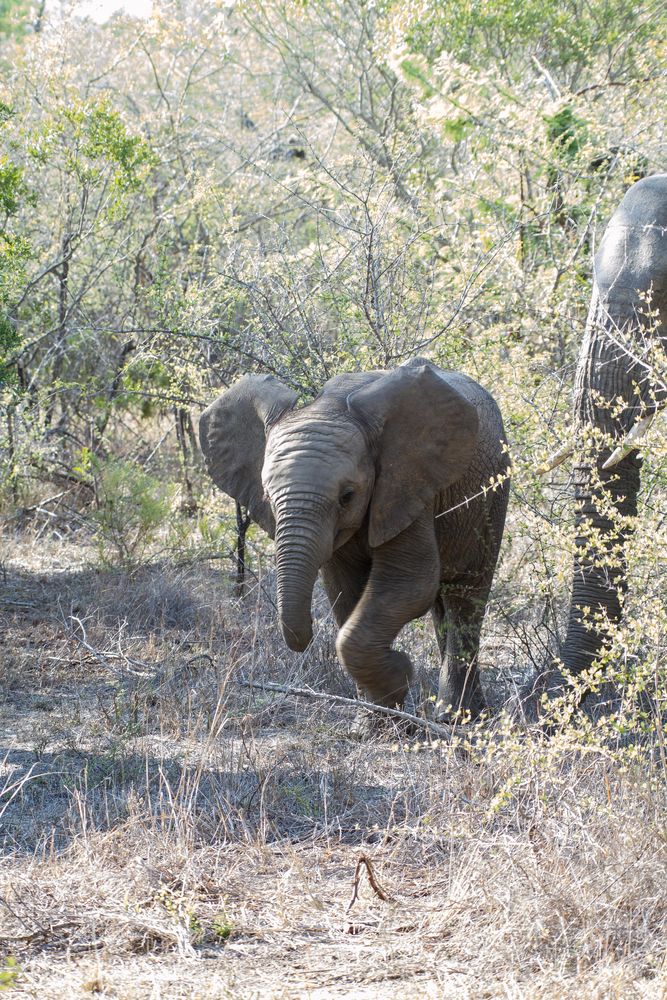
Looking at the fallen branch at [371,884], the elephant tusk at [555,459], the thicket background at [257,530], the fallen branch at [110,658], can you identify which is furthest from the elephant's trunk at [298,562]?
the fallen branch at [110,658]

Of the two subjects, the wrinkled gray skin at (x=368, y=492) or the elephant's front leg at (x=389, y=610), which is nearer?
the wrinkled gray skin at (x=368, y=492)

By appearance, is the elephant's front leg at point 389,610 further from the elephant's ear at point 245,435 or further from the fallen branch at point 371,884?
the fallen branch at point 371,884

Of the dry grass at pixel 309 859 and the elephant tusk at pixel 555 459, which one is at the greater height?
the elephant tusk at pixel 555 459

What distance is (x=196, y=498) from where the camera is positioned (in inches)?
400

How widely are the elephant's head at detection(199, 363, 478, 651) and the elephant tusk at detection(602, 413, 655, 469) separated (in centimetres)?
84

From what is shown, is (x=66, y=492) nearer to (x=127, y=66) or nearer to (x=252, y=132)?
(x=252, y=132)

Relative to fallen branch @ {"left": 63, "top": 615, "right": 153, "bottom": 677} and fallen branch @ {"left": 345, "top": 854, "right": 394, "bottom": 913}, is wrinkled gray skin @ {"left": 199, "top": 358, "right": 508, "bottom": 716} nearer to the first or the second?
fallen branch @ {"left": 63, "top": 615, "right": 153, "bottom": 677}

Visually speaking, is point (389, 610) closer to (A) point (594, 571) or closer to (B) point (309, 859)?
(A) point (594, 571)

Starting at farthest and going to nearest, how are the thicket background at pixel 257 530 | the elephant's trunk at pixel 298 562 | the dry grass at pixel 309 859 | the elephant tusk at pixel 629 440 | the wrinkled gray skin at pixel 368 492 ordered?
the wrinkled gray skin at pixel 368 492 < the elephant's trunk at pixel 298 562 < the elephant tusk at pixel 629 440 < the thicket background at pixel 257 530 < the dry grass at pixel 309 859

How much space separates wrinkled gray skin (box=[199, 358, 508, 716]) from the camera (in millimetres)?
5398

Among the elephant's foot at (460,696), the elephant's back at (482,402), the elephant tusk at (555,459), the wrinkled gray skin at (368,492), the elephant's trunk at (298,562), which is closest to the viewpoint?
the elephant tusk at (555,459)

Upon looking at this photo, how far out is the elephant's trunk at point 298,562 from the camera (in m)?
5.23

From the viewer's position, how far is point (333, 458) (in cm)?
548

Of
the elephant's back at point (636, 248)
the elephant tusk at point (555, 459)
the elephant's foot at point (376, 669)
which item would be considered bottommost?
the elephant's foot at point (376, 669)
